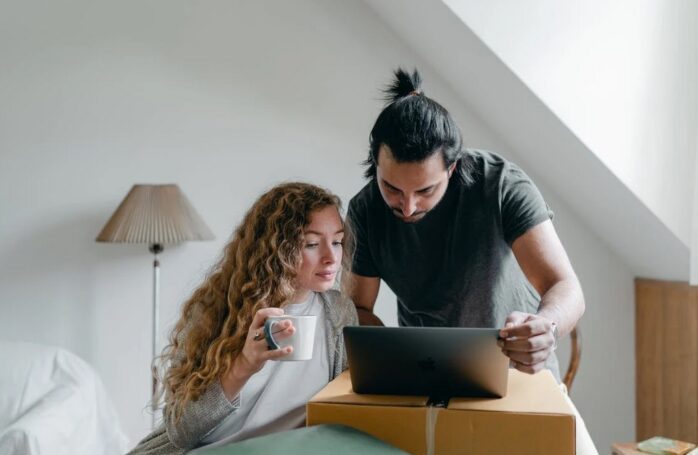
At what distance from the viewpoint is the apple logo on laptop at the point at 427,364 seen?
1.10m

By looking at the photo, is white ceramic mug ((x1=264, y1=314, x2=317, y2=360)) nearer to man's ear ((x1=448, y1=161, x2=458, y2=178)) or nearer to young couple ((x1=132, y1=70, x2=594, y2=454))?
young couple ((x1=132, y1=70, x2=594, y2=454))

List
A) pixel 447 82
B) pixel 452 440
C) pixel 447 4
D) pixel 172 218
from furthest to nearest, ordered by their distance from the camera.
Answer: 1. pixel 447 82
2. pixel 172 218
3. pixel 447 4
4. pixel 452 440

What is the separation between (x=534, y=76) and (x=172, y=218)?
133 centimetres

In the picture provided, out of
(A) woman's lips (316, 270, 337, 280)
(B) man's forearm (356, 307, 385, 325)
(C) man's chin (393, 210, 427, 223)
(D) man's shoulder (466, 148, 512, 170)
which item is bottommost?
(B) man's forearm (356, 307, 385, 325)

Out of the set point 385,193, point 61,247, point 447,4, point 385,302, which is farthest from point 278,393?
point 61,247

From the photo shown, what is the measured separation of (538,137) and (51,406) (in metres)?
1.71

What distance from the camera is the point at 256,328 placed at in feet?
4.06

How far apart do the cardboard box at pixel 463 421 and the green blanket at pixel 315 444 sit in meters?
0.04

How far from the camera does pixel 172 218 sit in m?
3.09

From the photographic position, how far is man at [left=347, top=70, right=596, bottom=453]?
1514 millimetres

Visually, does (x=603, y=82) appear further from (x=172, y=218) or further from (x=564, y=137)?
(x=172, y=218)

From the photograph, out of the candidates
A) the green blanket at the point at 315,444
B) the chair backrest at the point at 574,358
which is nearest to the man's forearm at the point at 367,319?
the green blanket at the point at 315,444

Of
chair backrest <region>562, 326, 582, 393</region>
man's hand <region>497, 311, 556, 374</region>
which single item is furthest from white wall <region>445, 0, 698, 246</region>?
man's hand <region>497, 311, 556, 374</region>

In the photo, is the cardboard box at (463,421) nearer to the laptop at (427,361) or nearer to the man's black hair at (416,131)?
the laptop at (427,361)
